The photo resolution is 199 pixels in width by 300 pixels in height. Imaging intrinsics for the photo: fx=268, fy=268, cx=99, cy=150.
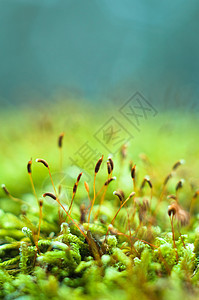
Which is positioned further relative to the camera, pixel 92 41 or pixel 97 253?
pixel 92 41

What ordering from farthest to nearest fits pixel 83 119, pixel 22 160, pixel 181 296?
pixel 83 119, pixel 22 160, pixel 181 296

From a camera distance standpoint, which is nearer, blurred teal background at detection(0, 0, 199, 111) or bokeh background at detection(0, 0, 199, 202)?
bokeh background at detection(0, 0, 199, 202)

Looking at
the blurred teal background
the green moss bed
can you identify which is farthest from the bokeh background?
the green moss bed

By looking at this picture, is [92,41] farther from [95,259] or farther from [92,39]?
[95,259]

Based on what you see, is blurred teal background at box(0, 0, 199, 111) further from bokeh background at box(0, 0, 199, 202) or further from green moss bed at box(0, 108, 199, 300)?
green moss bed at box(0, 108, 199, 300)

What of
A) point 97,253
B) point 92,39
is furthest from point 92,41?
point 97,253

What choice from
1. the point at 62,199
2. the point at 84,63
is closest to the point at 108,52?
the point at 84,63

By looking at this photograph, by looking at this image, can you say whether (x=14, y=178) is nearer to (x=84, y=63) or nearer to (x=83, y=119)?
(x=83, y=119)

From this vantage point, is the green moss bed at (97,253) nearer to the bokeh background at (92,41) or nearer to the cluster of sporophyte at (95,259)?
the cluster of sporophyte at (95,259)
